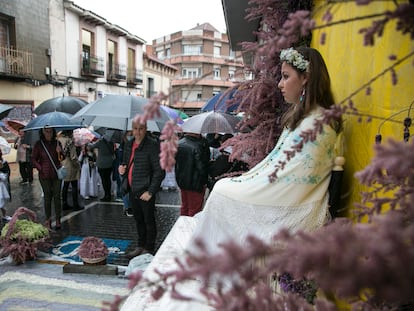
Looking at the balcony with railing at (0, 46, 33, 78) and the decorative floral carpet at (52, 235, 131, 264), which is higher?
the balcony with railing at (0, 46, 33, 78)

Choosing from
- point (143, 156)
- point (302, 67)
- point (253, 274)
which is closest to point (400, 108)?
point (302, 67)

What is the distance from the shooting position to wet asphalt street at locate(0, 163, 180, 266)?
20.7ft

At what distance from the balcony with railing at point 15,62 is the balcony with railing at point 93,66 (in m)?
4.07

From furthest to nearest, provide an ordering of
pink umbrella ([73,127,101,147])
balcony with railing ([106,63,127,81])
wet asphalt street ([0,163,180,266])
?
1. balcony with railing ([106,63,127,81])
2. pink umbrella ([73,127,101,147])
3. wet asphalt street ([0,163,180,266])

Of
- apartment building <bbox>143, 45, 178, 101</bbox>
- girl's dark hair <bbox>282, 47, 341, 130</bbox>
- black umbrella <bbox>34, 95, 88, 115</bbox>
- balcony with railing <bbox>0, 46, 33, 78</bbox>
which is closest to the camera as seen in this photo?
girl's dark hair <bbox>282, 47, 341, 130</bbox>

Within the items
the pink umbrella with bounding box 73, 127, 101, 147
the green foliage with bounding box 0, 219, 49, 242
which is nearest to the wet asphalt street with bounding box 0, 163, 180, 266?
the green foliage with bounding box 0, 219, 49, 242

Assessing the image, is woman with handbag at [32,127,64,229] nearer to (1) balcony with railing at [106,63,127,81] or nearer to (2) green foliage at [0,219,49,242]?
(2) green foliage at [0,219,49,242]

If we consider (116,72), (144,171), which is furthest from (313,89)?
(116,72)

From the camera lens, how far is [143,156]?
4699 millimetres

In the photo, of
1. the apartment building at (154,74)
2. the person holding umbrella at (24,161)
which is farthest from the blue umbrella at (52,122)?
the apartment building at (154,74)

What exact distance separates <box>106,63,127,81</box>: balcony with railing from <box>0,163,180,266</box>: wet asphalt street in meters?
14.0

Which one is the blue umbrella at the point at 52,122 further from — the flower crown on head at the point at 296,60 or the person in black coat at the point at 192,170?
the flower crown on head at the point at 296,60

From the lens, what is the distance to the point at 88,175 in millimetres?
8734

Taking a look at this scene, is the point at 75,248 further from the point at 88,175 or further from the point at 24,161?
the point at 24,161
